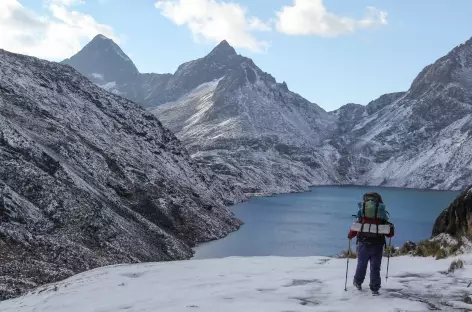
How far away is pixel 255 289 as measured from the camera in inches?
434

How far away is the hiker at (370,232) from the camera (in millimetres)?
10305

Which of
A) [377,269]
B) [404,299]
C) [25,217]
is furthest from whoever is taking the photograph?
[25,217]

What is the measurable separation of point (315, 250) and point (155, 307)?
65.0 metres

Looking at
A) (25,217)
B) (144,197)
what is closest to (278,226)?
(144,197)

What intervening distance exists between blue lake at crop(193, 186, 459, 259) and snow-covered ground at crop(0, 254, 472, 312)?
4789cm

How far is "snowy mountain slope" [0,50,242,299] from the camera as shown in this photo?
1513 inches

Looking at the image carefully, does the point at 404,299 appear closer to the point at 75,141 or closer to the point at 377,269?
the point at 377,269

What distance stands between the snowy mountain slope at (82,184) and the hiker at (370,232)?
25.0m

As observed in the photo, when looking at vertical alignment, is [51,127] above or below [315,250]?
above

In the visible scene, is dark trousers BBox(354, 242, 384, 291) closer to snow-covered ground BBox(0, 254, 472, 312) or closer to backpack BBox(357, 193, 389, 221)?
snow-covered ground BBox(0, 254, 472, 312)

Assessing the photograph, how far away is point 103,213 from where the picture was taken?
2044 inches

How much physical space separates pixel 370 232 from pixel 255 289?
10.1 ft

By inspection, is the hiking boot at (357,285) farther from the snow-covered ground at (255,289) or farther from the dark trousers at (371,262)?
the snow-covered ground at (255,289)

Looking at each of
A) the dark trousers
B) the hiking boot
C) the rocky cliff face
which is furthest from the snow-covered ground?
the rocky cliff face
